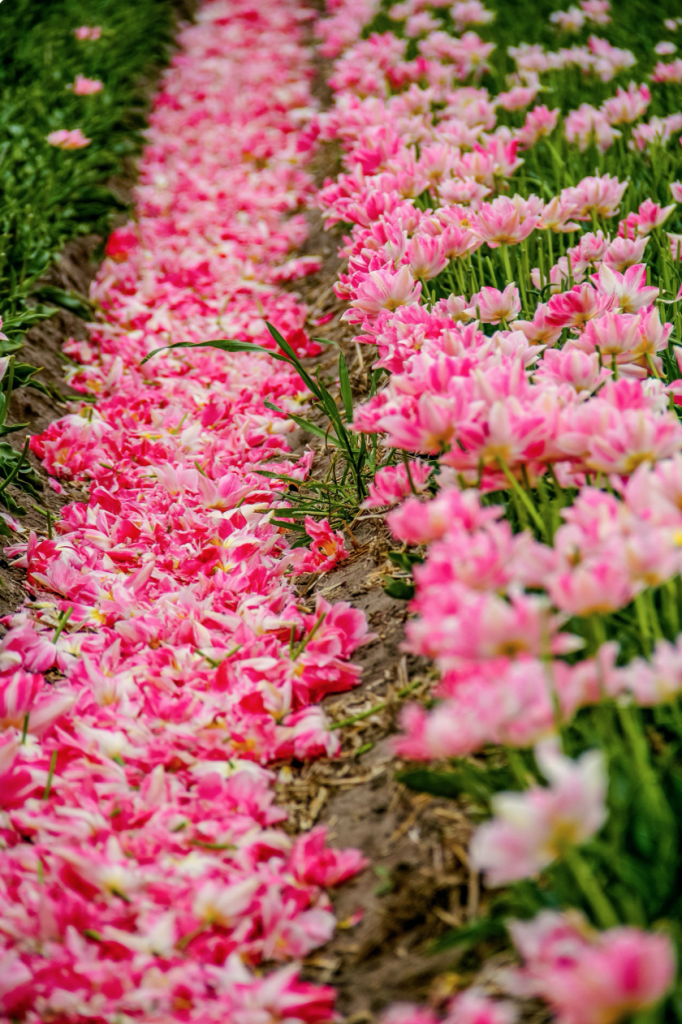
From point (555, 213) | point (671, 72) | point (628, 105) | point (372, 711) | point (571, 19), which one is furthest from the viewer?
point (571, 19)

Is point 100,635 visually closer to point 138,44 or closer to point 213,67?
point 138,44

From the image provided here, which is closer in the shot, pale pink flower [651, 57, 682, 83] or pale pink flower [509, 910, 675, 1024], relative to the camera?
pale pink flower [509, 910, 675, 1024]

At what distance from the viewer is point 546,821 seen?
0.76 metres

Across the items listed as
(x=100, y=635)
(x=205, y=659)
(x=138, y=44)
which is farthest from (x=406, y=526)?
(x=138, y=44)

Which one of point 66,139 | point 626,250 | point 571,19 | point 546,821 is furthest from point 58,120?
point 546,821

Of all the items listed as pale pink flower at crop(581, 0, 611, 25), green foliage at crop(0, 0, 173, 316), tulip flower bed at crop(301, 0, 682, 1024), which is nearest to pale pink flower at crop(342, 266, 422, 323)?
tulip flower bed at crop(301, 0, 682, 1024)

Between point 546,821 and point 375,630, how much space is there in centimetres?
96

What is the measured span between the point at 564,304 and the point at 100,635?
1158mm

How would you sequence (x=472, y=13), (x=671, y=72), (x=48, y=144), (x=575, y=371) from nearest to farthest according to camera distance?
(x=575, y=371) → (x=671, y=72) → (x=48, y=144) → (x=472, y=13)

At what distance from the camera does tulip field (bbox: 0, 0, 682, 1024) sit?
91 cm

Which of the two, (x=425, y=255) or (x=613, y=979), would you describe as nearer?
(x=613, y=979)

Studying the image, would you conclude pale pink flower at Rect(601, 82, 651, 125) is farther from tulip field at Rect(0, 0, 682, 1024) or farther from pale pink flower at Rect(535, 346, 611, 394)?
pale pink flower at Rect(535, 346, 611, 394)

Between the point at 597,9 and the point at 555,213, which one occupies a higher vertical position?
the point at 597,9

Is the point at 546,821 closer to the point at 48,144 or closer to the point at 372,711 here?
the point at 372,711
